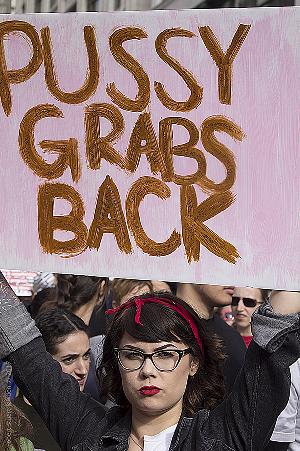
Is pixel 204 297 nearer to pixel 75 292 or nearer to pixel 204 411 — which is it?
pixel 75 292

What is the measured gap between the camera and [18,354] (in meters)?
2.44

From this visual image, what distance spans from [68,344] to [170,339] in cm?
142

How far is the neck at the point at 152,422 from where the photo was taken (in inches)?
95.2

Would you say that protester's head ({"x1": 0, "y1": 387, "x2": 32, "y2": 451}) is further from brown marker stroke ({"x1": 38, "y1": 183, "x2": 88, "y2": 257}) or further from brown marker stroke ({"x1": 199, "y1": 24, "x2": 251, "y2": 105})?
brown marker stroke ({"x1": 199, "y1": 24, "x2": 251, "y2": 105})

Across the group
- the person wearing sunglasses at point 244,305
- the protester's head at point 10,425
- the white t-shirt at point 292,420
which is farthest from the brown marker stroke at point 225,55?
the person wearing sunglasses at point 244,305

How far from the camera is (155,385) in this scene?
237 centimetres

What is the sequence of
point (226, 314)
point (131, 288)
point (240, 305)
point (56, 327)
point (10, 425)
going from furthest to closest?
point (226, 314)
point (240, 305)
point (131, 288)
point (56, 327)
point (10, 425)

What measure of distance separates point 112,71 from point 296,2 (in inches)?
249

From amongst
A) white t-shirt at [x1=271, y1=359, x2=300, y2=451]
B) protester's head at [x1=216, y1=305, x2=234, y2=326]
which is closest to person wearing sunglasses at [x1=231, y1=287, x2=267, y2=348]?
protester's head at [x1=216, y1=305, x2=234, y2=326]

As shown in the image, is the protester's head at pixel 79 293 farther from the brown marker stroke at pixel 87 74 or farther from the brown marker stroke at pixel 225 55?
the brown marker stroke at pixel 225 55

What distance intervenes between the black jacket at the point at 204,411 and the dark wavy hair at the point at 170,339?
8 centimetres

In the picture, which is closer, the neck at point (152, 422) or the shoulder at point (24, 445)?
the neck at point (152, 422)

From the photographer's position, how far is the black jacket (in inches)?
87.7

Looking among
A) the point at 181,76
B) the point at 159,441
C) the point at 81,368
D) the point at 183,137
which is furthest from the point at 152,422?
the point at 81,368
